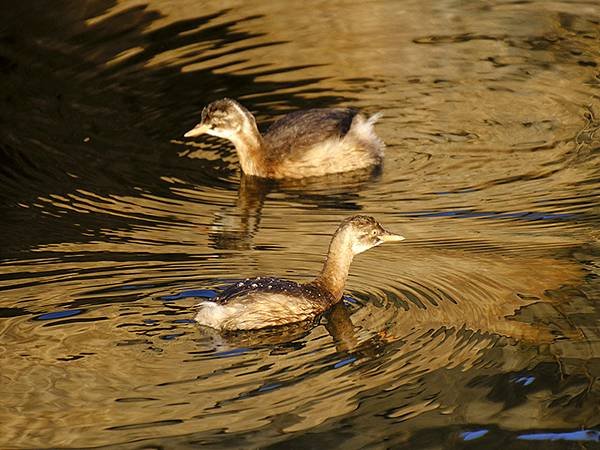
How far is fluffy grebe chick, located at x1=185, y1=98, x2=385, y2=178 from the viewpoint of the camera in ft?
36.1

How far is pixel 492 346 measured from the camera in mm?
7137

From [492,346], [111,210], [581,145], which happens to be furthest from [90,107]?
[492,346]

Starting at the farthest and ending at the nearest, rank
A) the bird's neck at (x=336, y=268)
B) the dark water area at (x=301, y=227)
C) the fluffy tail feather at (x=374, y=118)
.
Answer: the fluffy tail feather at (x=374, y=118) < the bird's neck at (x=336, y=268) < the dark water area at (x=301, y=227)

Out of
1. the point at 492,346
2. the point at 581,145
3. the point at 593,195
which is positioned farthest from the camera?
the point at 581,145

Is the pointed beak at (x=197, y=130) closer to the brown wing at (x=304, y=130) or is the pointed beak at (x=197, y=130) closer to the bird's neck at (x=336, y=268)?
the brown wing at (x=304, y=130)

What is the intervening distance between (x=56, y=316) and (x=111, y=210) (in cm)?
224

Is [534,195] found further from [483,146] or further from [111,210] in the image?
[111,210]

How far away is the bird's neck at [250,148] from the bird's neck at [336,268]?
10.2 ft

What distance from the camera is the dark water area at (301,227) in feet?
21.4

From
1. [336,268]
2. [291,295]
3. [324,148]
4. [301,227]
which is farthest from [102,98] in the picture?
[291,295]

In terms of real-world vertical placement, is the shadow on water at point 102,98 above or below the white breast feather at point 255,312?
above

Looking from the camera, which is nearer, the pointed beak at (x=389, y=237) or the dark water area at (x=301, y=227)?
the dark water area at (x=301, y=227)

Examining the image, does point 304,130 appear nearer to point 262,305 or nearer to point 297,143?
point 297,143

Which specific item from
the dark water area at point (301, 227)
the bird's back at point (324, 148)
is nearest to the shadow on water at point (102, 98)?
the dark water area at point (301, 227)
